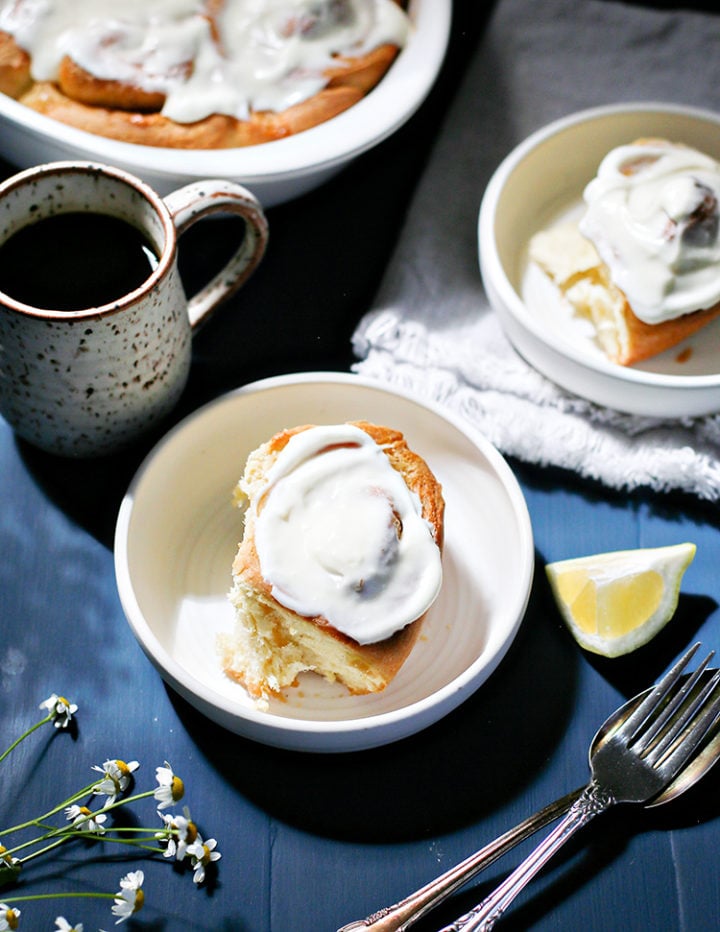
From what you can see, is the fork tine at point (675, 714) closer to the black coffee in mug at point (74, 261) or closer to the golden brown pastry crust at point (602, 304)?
the golden brown pastry crust at point (602, 304)

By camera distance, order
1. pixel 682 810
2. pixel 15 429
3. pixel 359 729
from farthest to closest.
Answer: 1. pixel 15 429
2. pixel 682 810
3. pixel 359 729

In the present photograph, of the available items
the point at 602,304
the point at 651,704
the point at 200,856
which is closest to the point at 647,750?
the point at 651,704

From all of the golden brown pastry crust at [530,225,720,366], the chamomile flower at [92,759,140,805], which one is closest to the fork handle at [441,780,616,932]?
the chamomile flower at [92,759,140,805]

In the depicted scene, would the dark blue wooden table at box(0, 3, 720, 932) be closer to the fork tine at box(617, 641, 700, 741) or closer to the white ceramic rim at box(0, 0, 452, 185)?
the fork tine at box(617, 641, 700, 741)

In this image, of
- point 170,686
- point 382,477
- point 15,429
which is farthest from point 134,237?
point 170,686

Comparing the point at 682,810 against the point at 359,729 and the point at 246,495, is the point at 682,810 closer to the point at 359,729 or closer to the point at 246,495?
the point at 359,729

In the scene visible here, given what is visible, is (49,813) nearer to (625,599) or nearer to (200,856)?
(200,856)
